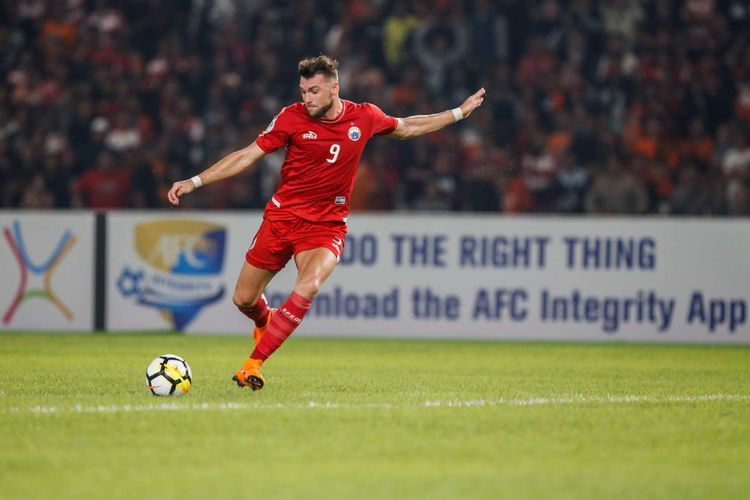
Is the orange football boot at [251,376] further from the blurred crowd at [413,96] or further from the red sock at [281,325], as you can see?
the blurred crowd at [413,96]

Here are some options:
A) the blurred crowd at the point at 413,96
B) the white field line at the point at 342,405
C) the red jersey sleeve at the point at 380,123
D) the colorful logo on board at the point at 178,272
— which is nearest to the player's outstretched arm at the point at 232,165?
the red jersey sleeve at the point at 380,123

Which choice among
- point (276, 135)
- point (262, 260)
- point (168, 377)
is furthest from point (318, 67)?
point (168, 377)

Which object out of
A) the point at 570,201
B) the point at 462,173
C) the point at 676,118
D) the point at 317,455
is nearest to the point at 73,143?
the point at 462,173

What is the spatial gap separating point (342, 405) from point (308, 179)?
6.55 ft

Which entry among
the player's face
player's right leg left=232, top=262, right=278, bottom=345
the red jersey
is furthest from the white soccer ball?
the player's face

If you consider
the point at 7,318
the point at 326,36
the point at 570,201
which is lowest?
the point at 7,318

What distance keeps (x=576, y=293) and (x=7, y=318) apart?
668 cm

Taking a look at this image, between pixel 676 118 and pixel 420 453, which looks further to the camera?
pixel 676 118

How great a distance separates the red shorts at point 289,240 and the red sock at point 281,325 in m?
0.50

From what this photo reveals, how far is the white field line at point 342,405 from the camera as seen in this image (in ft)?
25.8

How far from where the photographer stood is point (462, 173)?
1859cm

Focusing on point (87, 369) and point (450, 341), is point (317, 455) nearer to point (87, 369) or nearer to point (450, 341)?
point (87, 369)

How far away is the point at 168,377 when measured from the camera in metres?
8.64

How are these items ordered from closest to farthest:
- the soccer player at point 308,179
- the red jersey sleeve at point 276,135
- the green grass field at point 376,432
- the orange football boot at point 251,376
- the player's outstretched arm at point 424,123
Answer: the green grass field at point 376,432 < the orange football boot at point 251,376 < the soccer player at point 308,179 < the red jersey sleeve at point 276,135 < the player's outstretched arm at point 424,123
